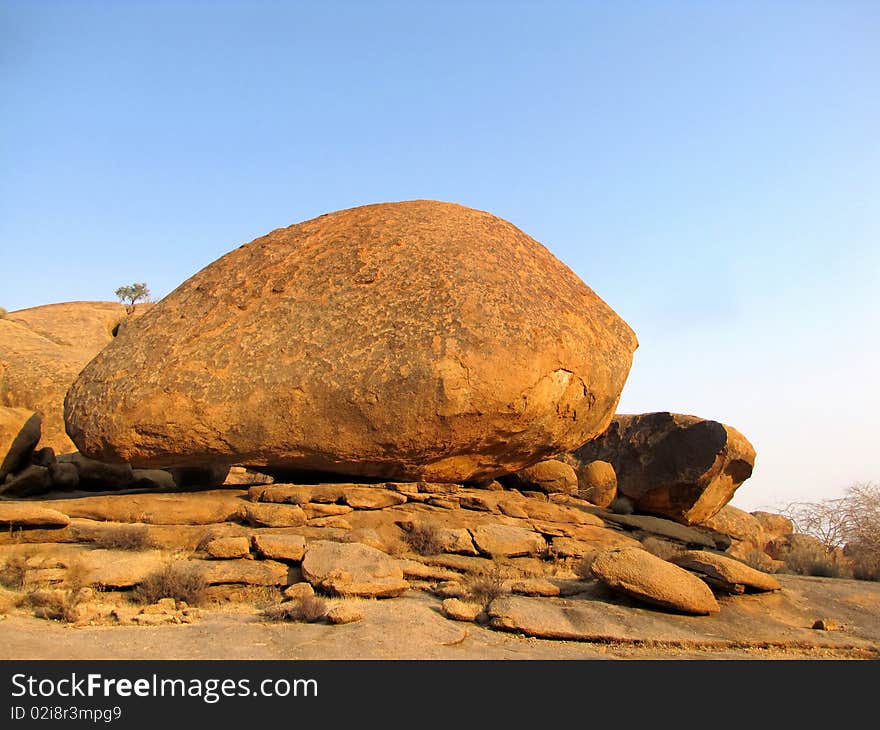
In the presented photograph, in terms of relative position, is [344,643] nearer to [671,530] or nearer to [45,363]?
[671,530]

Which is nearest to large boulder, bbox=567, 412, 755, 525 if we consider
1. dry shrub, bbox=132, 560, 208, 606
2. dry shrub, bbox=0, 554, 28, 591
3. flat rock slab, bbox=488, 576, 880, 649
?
flat rock slab, bbox=488, 576, 880, 649

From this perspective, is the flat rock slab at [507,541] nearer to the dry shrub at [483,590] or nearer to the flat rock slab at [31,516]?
the dry shrub at [483,590]

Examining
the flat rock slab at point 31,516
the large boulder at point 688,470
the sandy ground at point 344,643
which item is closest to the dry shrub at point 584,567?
the sandy ground at point 344,643

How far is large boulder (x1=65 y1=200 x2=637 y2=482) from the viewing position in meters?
8.30

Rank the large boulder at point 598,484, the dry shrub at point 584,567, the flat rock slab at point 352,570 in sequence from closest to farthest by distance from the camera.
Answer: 1. the flat rock slab at point 352,570
2. the dry shrub at point 584,567
3. the large boulder at point 598,484

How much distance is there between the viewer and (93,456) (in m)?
8.71

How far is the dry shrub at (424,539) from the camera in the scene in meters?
8.09

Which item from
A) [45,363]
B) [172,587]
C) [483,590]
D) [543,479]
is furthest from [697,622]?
[45,363]

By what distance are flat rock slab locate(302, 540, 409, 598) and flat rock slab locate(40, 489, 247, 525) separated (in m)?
1.57

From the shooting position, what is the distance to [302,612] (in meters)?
5.95

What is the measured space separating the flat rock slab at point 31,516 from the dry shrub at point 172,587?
5.95 feet
